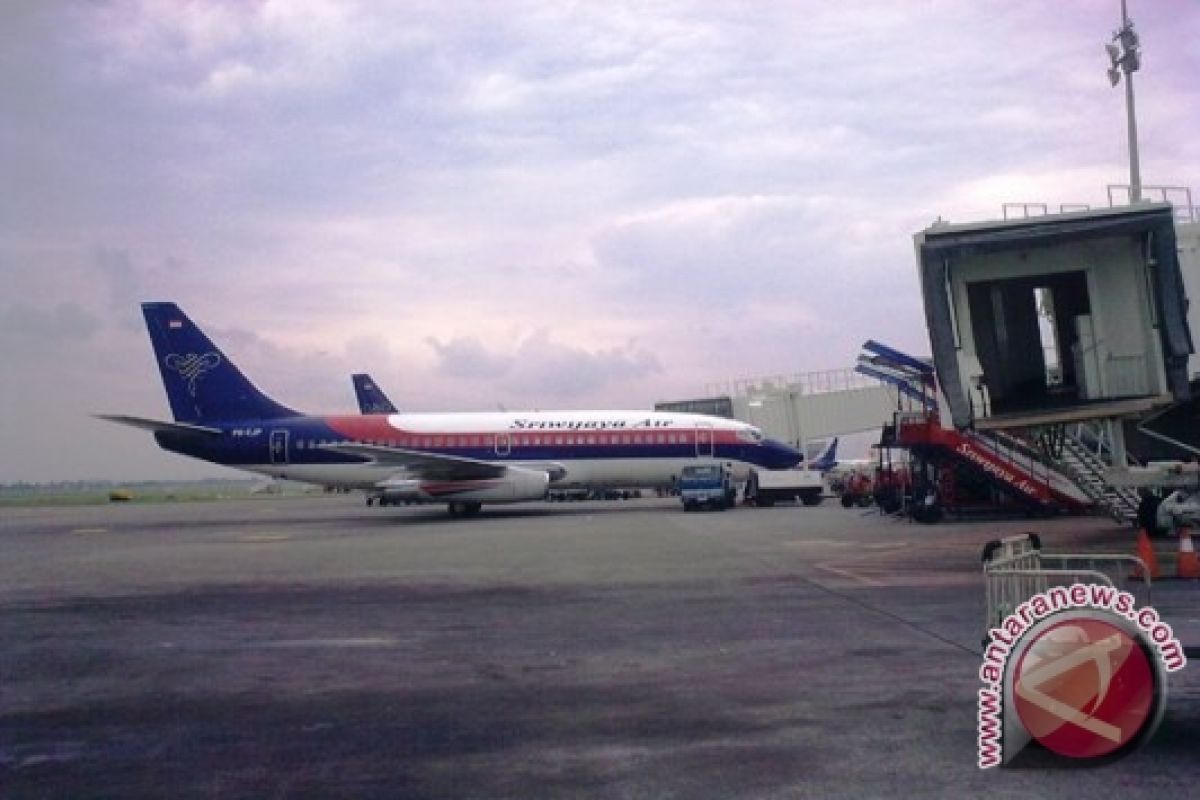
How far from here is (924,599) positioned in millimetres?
13539

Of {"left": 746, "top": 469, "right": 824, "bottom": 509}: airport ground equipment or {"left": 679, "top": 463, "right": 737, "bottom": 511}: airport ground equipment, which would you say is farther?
{"left": 746, "top": 469, "right": 824, "bottom": 509}: airport ground equipment

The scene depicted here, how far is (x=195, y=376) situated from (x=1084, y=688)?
123ft

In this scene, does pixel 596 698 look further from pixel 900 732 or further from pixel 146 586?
pixel 146 586

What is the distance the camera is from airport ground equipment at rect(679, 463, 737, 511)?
39.3m

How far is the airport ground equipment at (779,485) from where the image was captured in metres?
42.4

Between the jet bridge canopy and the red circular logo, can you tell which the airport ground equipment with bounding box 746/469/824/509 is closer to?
the jet bridge canopy

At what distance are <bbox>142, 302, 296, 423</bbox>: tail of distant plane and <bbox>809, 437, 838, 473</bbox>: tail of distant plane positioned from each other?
36.3m

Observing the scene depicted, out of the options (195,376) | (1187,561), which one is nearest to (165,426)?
(195,376)

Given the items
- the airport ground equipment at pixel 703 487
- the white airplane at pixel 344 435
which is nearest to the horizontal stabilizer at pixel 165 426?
the white airplane at pixel 344 435

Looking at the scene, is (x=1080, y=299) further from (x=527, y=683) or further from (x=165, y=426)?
(x=165, y=426)

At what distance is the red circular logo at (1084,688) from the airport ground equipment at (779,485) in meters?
36.0

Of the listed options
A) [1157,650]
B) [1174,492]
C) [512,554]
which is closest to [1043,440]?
[1174,492]

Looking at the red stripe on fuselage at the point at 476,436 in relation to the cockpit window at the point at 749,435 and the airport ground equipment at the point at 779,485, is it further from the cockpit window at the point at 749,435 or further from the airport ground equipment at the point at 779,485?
the airport ground equipment at the point at 779,485

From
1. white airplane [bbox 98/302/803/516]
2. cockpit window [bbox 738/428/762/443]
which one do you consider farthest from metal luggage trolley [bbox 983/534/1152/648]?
cockpit window [bbox 738/428/762/443]
